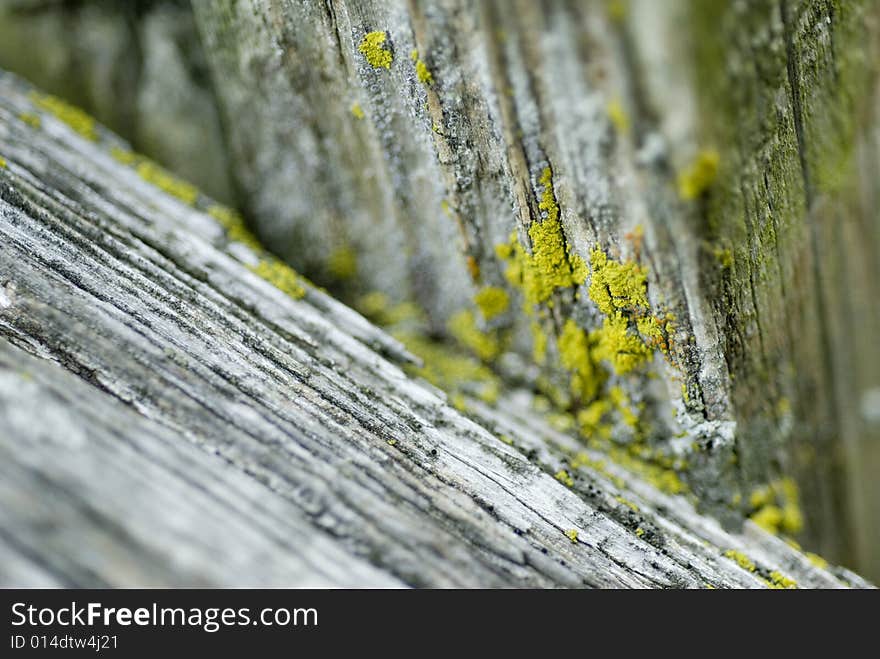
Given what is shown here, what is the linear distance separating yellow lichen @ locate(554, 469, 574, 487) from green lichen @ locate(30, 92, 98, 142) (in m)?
1.57

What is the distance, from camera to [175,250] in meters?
1.58

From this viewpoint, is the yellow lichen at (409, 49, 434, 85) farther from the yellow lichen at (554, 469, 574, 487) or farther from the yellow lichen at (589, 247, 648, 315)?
the yellow lichen at (554, 469, 574, 487)

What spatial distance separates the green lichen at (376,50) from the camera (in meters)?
1.35

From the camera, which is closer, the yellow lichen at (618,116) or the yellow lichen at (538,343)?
the yellow lichen at (618,116)

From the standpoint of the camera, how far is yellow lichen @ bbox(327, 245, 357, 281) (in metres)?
1.86

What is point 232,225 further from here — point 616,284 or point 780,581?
point 780,581

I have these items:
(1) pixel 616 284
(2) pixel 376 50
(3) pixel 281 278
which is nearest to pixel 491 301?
(1) pixel 616 284

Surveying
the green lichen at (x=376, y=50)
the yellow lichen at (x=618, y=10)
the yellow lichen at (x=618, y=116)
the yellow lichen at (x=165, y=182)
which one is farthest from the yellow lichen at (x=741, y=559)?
the yellow lichen at (x=165, y=182)

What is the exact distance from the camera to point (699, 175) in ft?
3.62

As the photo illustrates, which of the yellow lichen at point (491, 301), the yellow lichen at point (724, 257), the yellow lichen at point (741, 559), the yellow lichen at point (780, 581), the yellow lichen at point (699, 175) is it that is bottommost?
the yellow lichen at point (780, 581)

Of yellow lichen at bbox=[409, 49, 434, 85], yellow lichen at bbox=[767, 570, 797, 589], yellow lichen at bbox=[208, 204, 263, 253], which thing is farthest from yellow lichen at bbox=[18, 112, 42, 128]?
yellow lichen at bbox=[767, 570, 797, 589]

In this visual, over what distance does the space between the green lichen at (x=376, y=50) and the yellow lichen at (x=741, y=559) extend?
4.46ft

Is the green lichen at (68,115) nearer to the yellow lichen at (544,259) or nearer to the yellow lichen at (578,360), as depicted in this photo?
the yellow lichen at (544,259)

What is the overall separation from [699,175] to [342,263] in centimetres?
107
